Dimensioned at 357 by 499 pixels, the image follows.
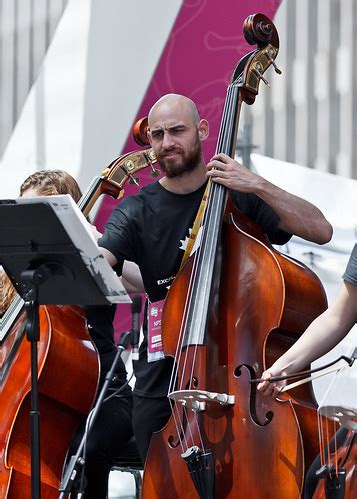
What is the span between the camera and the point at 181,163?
10.1 ft

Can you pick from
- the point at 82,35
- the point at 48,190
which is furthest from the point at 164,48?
the point at 48,190

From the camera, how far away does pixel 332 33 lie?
395 cm

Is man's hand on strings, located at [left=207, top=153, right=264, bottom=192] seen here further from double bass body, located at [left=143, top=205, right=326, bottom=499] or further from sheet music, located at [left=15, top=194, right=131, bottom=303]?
sheet music, located at [left=15, top=194, right=131, bottom=303]

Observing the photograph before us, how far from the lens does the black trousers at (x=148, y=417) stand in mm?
3002

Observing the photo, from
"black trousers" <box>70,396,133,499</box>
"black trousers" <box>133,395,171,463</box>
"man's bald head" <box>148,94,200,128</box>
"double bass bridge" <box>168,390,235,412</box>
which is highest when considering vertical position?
"man's bald head" <box>148,94,200,128</box>

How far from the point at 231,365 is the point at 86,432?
74cm

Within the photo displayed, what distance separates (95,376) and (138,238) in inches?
20.3

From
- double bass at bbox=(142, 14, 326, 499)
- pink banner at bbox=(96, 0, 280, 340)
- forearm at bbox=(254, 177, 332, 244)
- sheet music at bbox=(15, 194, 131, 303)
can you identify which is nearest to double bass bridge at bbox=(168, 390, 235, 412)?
double bass at bbox=(142, 14, 326, 499)

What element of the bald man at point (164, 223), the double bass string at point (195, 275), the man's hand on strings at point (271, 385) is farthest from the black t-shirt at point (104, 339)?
the man's hand on strings at point (271, 385)

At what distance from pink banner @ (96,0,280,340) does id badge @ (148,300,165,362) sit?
124cm

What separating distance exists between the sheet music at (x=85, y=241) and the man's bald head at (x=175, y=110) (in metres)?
0.56

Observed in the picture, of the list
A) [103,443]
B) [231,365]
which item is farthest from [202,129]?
[103,443]

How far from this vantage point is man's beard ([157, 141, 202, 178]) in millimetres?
3064

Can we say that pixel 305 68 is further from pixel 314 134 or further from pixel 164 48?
pixel 164 48
